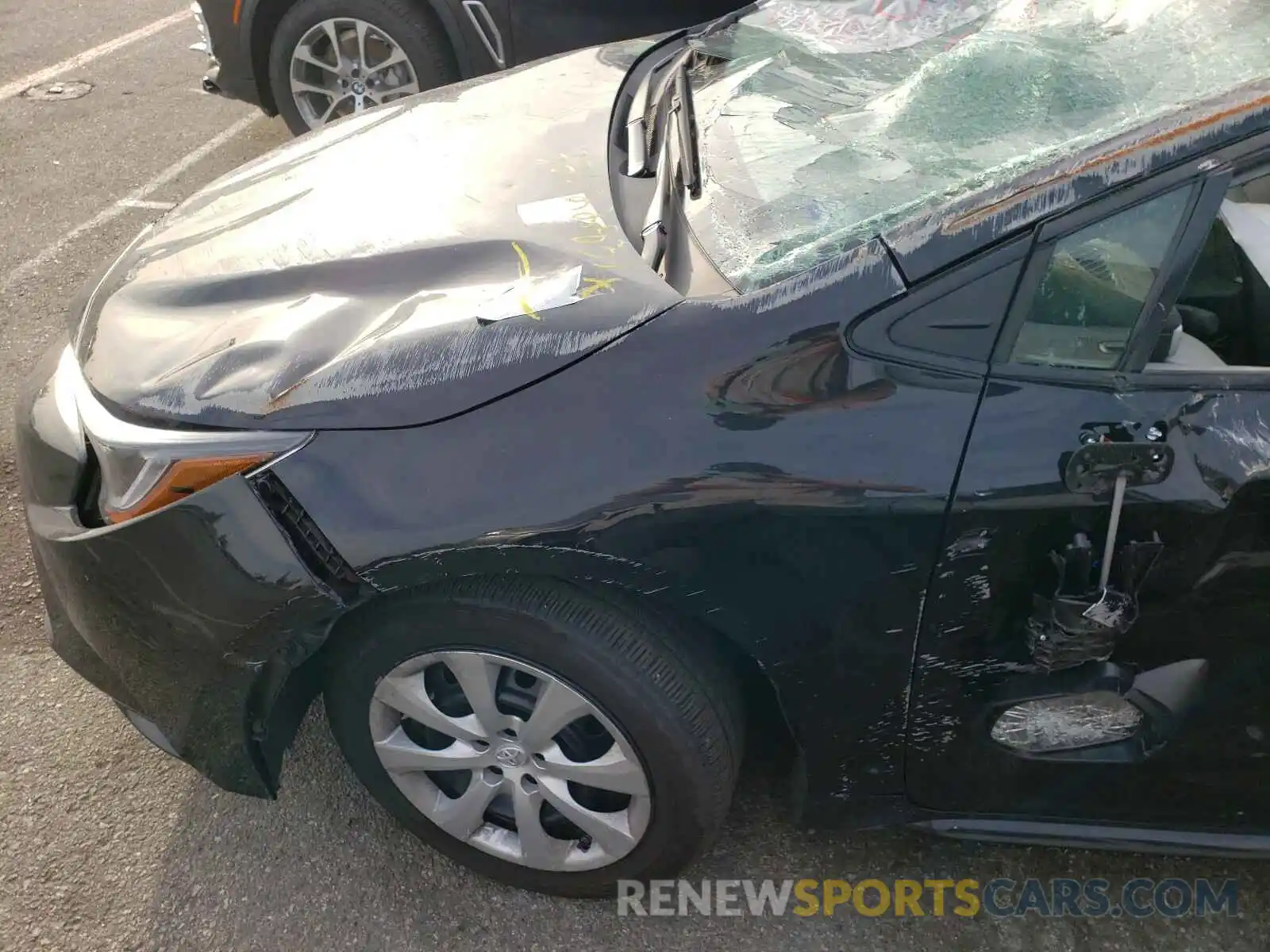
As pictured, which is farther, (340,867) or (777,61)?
(777,61)

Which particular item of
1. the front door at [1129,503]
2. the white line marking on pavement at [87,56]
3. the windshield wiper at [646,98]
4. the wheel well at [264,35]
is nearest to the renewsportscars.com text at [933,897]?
the front door at [1129,503]

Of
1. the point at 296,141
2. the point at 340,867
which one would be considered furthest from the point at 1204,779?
the point at 296,141

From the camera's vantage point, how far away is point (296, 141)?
2.58m

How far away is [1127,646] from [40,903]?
82.8 inches

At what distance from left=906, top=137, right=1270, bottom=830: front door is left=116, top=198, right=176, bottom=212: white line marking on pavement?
428 cm

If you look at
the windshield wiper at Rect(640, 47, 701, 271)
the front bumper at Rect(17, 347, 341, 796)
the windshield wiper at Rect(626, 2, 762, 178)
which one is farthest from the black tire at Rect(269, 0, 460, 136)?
the front bumper at Rect(17, 347, 341, 796)

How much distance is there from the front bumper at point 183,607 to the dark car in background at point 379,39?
8.72 ft

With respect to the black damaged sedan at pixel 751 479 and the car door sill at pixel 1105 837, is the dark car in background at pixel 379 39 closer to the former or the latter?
the black damaged sedan at pixel 751 479

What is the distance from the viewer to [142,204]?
4625 millimetres

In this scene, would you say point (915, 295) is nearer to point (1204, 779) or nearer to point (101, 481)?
point (1204, 779)

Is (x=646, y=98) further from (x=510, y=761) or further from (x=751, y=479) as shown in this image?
Answer: (x=510, y=761)

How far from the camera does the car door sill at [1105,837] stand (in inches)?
67.7

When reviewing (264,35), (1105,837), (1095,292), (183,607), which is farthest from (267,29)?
(1105,837)

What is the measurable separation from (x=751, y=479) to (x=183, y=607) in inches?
38.5
